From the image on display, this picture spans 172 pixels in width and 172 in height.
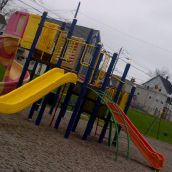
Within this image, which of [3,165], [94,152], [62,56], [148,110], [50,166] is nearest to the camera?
[3,165]

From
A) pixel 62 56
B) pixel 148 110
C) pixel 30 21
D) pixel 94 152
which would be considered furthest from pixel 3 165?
pixel 148 110

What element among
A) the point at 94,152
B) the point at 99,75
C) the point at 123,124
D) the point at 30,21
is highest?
the point at 30,21

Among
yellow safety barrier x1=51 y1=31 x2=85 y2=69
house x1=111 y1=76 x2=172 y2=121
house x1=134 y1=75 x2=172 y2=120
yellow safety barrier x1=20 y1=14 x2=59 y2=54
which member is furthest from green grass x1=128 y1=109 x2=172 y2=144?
house x1=111 y1=76 x2=172 y2=121

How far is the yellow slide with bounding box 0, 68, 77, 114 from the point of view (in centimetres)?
904

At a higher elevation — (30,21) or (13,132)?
(30,21)

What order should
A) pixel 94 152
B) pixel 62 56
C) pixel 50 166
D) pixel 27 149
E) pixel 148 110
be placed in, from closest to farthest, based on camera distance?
pixel 50 166
pixel 27 149
pixel 94 152
pixel 62 56
pixel 148 110

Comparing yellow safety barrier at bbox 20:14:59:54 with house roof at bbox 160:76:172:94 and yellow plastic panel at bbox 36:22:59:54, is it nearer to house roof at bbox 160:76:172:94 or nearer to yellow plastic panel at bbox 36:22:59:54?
yellow plastic panel at bbox 36:22:59:54

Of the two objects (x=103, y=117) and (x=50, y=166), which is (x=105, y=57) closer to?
(x=103, y=117)

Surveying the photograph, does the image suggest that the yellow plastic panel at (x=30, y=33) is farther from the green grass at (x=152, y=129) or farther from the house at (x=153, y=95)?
the house at (x=153, y=95)

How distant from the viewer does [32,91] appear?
10016mm

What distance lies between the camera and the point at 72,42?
12.1m

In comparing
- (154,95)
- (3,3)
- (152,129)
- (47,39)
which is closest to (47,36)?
(47,39)

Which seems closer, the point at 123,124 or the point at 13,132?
the point at 13,132

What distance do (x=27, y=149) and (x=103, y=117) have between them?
571 cm
